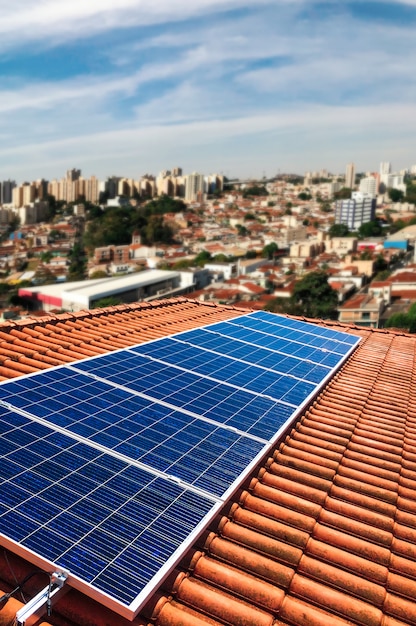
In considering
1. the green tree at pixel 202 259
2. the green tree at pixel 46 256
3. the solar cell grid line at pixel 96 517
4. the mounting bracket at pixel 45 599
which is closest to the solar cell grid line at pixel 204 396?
the solar cell grid line at pixel 96 517

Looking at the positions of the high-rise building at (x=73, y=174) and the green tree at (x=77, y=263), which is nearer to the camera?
the green tree at (x=77, y=263)

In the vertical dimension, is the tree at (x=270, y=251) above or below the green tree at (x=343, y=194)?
below

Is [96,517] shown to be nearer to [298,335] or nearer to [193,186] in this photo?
[298,335]

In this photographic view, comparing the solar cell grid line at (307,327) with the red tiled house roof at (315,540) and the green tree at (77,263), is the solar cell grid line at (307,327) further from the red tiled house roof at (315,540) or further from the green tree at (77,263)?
the green tree at (77,263)

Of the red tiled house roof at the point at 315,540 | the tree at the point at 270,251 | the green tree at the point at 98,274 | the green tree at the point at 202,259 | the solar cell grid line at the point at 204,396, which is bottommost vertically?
the green tree at the point at 98,274

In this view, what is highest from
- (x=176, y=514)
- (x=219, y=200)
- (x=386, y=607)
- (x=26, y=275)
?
(x=219, y=200)

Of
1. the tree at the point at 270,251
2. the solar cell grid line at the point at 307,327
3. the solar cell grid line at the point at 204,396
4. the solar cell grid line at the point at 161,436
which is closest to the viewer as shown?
the solar cell grid line at the point at 161,436

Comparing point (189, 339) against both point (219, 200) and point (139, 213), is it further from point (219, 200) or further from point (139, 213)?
point (219, 200)

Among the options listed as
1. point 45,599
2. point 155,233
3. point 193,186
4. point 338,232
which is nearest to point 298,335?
point 45,599

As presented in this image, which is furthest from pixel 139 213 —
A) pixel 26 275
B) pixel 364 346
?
pixel 364 346
